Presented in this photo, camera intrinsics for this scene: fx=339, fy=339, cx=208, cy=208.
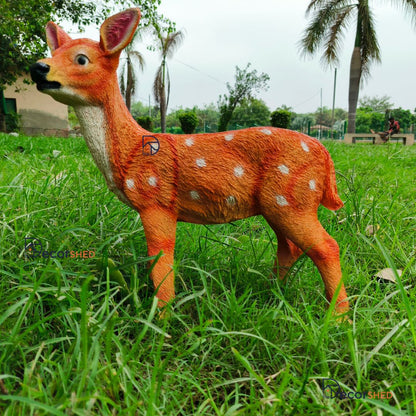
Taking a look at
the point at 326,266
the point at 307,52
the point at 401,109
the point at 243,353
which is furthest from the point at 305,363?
the point at 401,109

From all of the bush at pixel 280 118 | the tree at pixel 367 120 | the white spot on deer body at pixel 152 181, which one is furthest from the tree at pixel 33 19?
the tree at pixel 367 120

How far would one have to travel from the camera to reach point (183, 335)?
47.3 inches

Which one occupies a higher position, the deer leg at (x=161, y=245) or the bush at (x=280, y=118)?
the bush at (x=280, y=118)

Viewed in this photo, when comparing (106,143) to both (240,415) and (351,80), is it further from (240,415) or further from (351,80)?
(351,80)

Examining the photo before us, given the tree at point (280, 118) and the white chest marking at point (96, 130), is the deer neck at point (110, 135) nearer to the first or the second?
the white chest marking at point (96, 130)

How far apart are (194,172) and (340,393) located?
0.99 metres

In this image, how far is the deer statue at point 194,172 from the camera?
1.47 meters

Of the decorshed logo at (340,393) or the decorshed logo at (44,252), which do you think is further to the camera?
the decorshed logo at (44,252)

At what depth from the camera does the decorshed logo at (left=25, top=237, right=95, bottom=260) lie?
159 centimetres

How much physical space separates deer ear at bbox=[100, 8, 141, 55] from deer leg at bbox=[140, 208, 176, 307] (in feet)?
2.32

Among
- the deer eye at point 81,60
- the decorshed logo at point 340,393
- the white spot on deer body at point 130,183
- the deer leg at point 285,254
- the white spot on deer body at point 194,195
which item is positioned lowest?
the decorshed logo at point 340,393

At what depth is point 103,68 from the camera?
1441 millimetres

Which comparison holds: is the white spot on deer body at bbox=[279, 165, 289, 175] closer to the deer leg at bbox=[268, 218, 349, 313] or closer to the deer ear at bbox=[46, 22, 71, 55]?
the deer leg at bbox=[268, 218, 349, 313]

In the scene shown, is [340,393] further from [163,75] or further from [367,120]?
[367,120]
